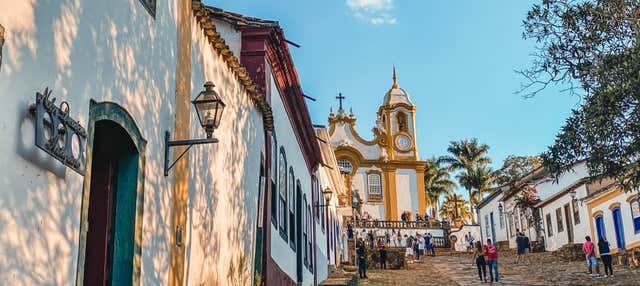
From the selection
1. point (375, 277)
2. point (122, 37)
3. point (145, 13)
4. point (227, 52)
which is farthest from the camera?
point (375, 277)

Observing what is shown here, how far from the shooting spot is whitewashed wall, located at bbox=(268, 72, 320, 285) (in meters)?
11.7

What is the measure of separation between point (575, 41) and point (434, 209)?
2137 inches

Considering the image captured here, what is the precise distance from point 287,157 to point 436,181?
5143 cm

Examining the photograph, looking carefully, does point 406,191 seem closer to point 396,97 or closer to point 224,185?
point 396,97

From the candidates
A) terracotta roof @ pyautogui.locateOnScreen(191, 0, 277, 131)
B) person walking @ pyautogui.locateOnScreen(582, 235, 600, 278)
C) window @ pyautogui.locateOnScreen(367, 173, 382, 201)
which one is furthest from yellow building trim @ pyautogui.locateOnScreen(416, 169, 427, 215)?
terracotta roof @ pyautogui.locateOnScreen(191, 0, 277, 131)

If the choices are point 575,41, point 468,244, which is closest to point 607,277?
point 575,41

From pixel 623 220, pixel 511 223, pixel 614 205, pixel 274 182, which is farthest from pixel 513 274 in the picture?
pixel 511 223

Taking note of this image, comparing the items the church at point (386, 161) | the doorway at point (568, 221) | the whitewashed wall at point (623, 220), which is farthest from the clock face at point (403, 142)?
the whitewashed wall at point (623, 220)

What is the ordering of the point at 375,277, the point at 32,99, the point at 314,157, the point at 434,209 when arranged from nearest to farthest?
the point at 32,99, the point at 314,157, the point at 375,277, the point at 434,209

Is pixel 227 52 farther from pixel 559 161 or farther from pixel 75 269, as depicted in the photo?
pixel 559 161

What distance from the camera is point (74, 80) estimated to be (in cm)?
471

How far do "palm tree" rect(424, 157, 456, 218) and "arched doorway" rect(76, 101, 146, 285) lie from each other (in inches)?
2306

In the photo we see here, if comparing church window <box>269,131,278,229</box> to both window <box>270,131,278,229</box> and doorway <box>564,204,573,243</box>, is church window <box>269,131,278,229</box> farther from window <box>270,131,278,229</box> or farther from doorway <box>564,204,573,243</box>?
doorway <box>564,204,573,243</box>

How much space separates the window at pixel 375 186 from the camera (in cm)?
5106
